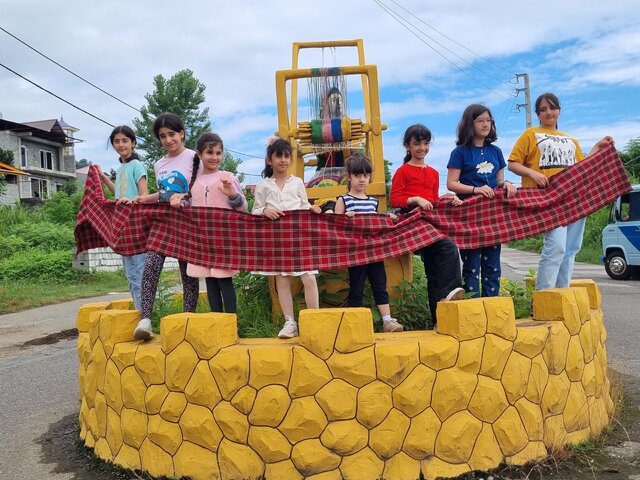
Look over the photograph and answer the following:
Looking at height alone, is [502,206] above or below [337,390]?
above

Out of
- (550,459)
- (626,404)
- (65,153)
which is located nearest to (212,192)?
(550,459)

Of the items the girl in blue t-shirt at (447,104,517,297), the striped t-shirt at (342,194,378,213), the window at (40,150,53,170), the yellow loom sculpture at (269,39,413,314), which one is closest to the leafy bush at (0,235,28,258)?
the yellow loom sculpture at (269,39,413,314)

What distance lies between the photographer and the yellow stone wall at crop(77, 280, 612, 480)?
3047 mm

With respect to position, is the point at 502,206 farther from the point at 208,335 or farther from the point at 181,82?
the point at 181,82

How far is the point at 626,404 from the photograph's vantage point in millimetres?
4402

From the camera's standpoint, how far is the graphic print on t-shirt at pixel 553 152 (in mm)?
4164

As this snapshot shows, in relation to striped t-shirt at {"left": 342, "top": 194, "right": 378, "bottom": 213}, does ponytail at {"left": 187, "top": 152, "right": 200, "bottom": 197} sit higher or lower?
higher

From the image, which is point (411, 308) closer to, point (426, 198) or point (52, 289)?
point (426, 198)

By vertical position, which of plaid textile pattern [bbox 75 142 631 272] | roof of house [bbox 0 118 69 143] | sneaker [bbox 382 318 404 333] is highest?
roof of house [bbox 0 118 69 143]

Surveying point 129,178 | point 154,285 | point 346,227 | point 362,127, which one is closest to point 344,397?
point 346,227

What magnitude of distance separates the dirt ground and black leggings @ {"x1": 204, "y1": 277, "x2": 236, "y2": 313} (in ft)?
3.51

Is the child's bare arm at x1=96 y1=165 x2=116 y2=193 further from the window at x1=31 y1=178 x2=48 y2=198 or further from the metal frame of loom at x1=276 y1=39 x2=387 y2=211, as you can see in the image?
the window at x1=31 y1=178 x2=48 y2=198

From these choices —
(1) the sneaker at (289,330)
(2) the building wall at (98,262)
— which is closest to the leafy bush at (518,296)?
(1) the sneaker at (289,330)

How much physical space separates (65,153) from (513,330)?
46857mm
